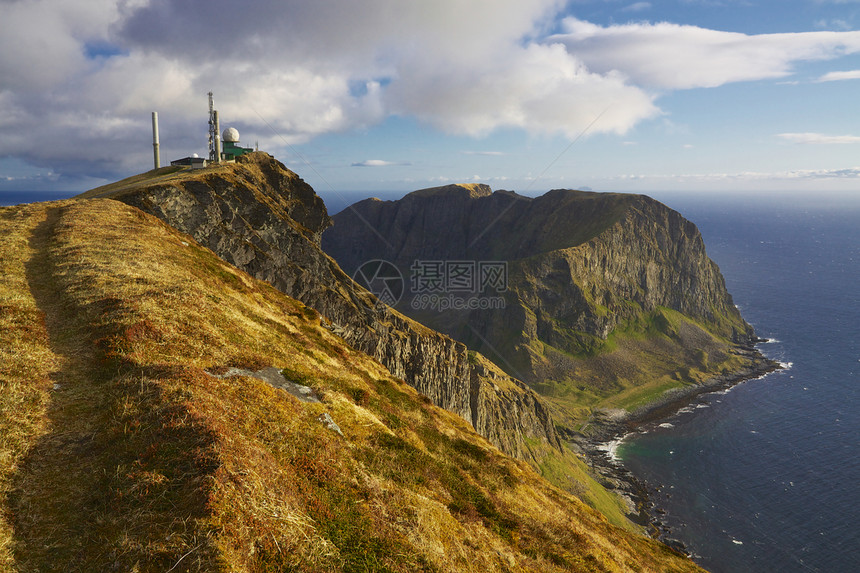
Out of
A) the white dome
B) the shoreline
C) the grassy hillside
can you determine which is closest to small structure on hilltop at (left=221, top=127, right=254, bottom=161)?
the white dome

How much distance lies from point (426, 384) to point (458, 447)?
6600 cm

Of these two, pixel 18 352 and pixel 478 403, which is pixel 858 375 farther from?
pixel 18 352

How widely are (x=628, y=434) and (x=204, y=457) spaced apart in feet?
593

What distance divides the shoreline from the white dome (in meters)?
149

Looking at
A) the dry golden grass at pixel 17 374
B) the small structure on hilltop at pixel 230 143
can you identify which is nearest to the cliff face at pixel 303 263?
the small structure on hilltop at pixel 230 143

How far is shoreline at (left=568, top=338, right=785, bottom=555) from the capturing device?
117 metres

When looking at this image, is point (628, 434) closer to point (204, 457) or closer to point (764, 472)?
point (764, 472)

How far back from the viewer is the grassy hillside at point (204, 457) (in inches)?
478

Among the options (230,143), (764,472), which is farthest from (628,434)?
(230,143)

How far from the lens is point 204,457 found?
13.9 meters

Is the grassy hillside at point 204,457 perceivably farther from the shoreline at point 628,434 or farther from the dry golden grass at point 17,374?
the shoreline at point 628,434

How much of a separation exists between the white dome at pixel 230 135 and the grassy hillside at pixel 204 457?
7562 cm

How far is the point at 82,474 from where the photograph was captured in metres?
14.2

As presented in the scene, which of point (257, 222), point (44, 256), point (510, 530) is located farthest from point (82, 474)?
point (257, 222)
